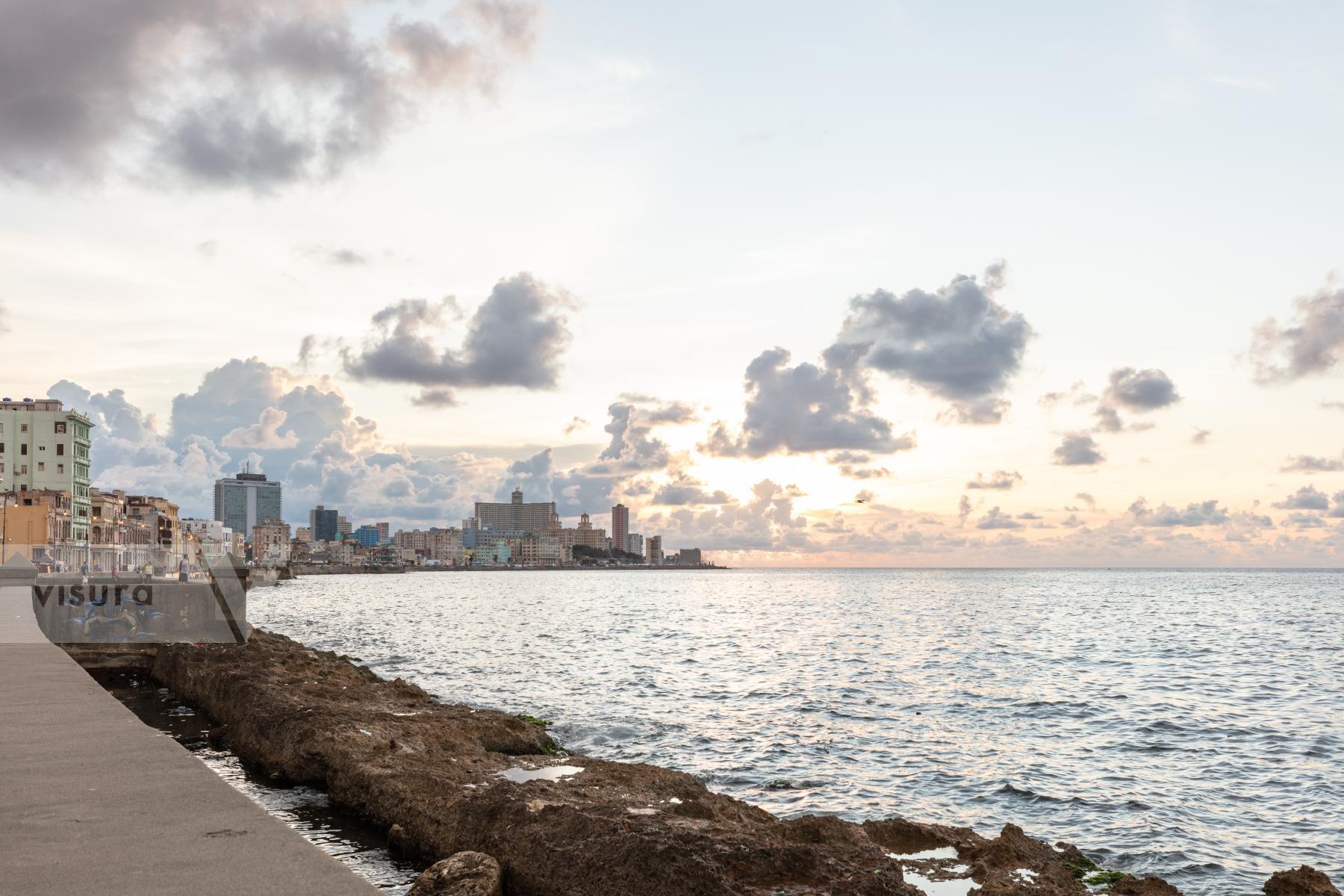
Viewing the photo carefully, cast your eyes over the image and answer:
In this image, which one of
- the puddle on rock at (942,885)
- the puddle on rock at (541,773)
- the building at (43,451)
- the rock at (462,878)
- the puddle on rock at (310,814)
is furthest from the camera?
the building at (43,451)

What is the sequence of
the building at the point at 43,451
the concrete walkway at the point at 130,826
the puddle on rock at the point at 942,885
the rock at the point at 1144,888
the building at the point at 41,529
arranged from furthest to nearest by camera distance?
the building at the point at 43,451 → the building at the point at 41,529 → the rock at the point at 1144,888 → the puddle on rock at the point at 942,885 → the concrete walkway at the point at 130,826

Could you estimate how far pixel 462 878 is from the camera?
7.10 meters

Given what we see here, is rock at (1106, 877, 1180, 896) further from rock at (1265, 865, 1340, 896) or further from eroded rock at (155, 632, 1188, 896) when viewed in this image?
rock at (1265, 865, 1340, 896)

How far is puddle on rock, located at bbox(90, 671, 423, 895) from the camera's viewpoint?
9023 mm

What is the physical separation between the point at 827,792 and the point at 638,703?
1114 cm

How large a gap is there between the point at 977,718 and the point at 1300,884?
49.2 ft

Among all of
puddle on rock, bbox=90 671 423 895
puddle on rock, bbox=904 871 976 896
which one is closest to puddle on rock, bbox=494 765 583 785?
puddle on rock, bbox=90 671 423 895

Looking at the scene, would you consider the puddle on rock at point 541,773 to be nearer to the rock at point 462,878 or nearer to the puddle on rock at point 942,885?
the puddle on rock at point 942,885

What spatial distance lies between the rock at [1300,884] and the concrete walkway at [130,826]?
9.12 m

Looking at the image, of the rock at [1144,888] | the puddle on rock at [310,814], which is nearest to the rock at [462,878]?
the puddle on rock at [310,814]

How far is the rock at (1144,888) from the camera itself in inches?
392

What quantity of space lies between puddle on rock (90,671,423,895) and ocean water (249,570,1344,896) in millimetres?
6805

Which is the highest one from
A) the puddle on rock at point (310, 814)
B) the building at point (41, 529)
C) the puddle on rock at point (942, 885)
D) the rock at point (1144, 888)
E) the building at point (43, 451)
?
the building at point (43, 451)

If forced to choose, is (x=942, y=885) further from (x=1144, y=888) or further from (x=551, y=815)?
(x=551, y=815)
